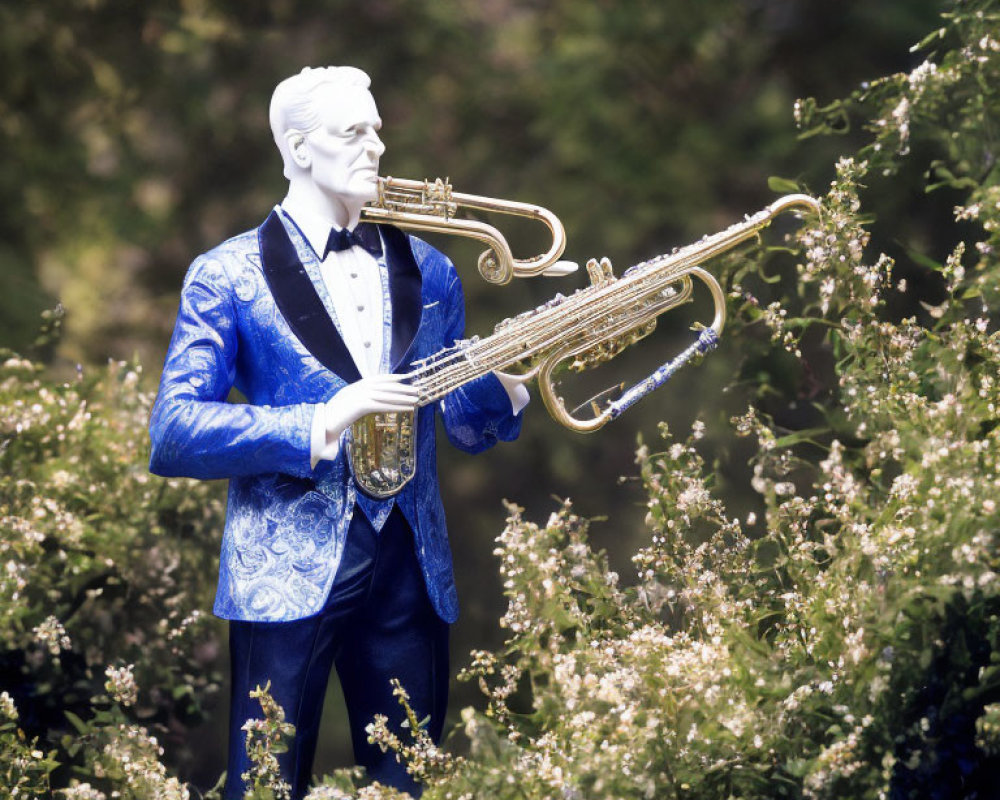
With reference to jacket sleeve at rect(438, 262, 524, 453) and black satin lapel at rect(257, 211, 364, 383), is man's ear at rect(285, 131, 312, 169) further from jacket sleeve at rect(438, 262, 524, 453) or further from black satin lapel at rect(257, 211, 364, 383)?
jacket sleeve at rect(438, 262, 524, 453)

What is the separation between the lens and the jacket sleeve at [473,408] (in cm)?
279

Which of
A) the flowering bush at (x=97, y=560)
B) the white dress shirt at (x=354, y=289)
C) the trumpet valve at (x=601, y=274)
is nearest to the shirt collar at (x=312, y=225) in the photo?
the white dress shirt at (x=354, y=289)

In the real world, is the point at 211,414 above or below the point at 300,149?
below

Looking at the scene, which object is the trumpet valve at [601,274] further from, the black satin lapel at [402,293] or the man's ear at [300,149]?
the man's ear at [300,149]

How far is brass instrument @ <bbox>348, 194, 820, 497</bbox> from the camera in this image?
2.66m

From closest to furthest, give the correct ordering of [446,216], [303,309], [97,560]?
1. [303,309]
2. [446,216]
3. [97,560]

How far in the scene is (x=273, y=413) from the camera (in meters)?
2.58

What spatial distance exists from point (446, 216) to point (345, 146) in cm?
20

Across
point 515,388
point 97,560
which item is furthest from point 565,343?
point 97,560

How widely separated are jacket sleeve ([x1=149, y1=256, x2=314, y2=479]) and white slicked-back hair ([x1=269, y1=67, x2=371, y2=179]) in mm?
236

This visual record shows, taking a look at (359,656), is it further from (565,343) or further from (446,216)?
(446,216)

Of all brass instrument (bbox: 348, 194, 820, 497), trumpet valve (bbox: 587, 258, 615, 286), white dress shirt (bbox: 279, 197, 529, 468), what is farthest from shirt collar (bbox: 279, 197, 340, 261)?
trumpet valve (bbox: 587, 258, 615, 286)

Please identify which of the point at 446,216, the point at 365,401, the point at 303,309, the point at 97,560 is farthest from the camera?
the point at 97,560

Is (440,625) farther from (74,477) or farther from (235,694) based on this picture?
(74,477)
